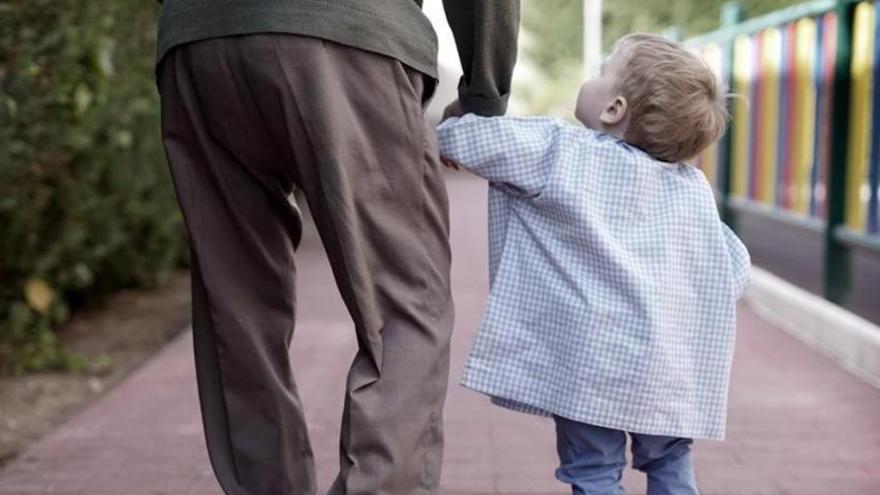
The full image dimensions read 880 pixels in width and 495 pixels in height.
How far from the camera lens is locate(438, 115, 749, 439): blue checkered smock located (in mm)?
2885

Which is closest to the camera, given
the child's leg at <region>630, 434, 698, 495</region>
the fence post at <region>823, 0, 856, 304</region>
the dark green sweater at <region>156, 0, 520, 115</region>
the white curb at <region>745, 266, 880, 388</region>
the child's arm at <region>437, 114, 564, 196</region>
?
the dark green sweater at <region>156, 0, 520, 115</region>

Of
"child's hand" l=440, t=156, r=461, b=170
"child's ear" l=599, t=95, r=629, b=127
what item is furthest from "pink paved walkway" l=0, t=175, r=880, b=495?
"child's ear" l=599, t=95, r=629, b=127

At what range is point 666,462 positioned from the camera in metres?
3.11

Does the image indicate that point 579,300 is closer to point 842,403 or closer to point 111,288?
point 842,403

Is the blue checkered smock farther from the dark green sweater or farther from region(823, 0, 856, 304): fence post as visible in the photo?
region(823, 0, 856, 304): fence post

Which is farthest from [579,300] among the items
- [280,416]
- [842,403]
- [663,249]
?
[842,403]

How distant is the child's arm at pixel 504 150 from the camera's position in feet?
9.57

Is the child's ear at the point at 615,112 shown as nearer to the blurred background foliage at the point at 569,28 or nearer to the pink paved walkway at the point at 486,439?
the pink paved walkway at the point at 486,439

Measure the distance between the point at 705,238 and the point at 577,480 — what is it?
1.88 feet

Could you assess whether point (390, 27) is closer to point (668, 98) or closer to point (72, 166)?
point (668, 98)

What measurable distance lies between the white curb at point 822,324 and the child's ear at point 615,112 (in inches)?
107

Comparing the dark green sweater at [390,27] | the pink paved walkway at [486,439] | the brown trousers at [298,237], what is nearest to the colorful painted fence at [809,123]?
the pink paved walkway at [486,439]

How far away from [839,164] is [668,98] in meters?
3.94

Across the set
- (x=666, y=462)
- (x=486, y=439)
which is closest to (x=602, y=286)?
(x=666, y=462)
